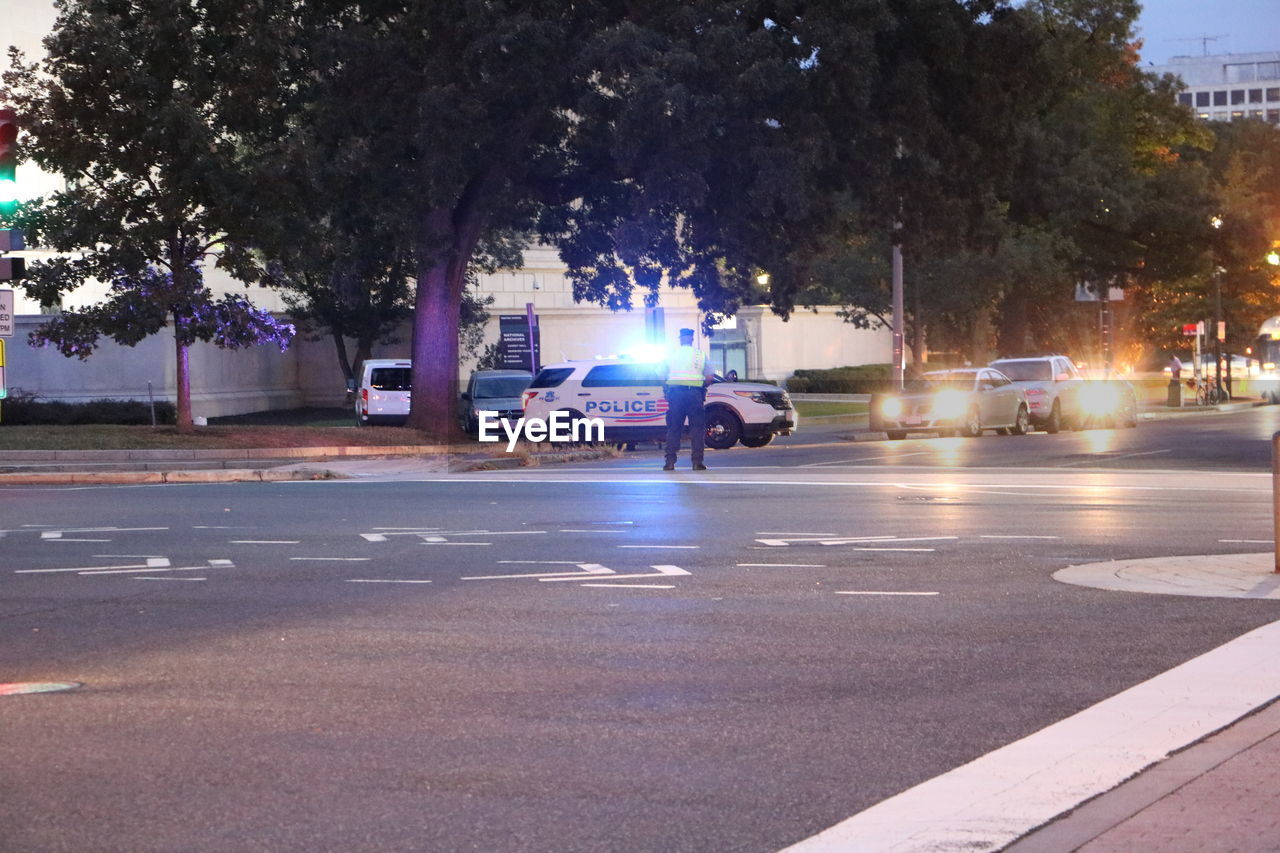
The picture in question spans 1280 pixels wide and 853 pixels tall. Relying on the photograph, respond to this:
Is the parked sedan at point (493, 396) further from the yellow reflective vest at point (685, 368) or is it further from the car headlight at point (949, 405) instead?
the yellow reflective vest at point (685, 368)

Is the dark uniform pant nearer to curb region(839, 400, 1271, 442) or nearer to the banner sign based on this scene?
curb region(839, 400, 1271, 442)

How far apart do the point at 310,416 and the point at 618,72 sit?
858 inches

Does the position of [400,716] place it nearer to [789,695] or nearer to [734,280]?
[789,695]

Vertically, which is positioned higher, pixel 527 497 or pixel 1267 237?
pixel 1267 237

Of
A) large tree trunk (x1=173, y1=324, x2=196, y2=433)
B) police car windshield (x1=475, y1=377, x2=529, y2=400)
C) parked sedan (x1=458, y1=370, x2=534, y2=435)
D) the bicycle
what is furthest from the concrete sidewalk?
the bicycle

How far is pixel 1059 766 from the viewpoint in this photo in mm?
6668

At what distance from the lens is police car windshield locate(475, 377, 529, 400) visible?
37.7 metres

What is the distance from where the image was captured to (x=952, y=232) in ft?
119

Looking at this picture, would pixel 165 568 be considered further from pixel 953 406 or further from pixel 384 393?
pixel 384 393

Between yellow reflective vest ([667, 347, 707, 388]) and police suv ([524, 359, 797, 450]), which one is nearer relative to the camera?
yellow reflective vest ([667, 347, 707, 388])

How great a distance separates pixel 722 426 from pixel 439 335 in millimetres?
6148

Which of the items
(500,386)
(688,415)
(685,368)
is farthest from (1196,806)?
(500,386)

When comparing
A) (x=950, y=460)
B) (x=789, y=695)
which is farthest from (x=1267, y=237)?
(x=789, y=695)

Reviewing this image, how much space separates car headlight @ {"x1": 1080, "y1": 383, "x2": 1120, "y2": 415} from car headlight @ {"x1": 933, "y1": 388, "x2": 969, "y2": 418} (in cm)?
504
